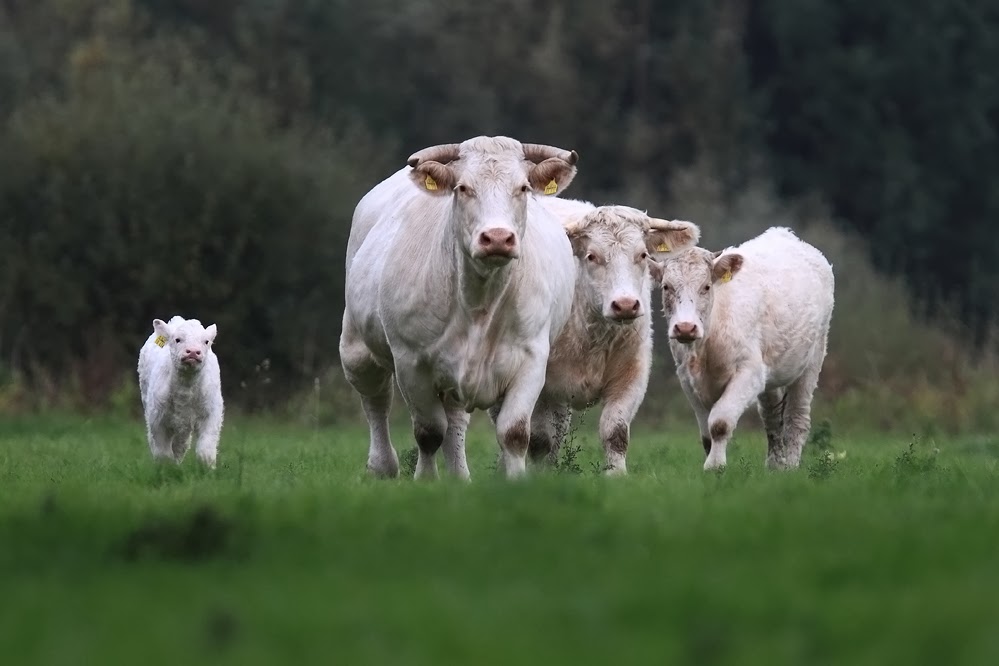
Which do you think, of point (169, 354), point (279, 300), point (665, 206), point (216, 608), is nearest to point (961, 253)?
point (665, 206)

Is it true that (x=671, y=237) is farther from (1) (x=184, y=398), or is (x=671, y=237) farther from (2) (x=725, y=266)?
(1) (x=184, y=398)

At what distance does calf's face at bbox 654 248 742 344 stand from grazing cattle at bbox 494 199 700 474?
45cm

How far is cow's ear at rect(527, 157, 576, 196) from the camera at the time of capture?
11125 millimetres

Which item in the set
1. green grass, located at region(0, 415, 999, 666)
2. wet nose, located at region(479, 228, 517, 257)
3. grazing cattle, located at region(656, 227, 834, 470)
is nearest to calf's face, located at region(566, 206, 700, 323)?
grazing cattle, located at region(656, 227, 834, 470)

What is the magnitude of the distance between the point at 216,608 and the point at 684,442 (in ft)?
43.1

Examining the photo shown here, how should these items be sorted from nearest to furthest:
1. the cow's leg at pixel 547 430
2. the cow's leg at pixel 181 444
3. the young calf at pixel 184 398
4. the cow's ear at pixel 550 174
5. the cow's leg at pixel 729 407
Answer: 1. the cow's ear at pixel 550 174
2. the cow's leg at pixel 547 430
3. the cow's leg at pixel 729 407
4. the young calf at pixel 184 398
5. the cow's leg at pixel 181 444

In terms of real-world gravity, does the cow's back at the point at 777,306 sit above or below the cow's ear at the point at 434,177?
below

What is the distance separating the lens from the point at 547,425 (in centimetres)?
1234

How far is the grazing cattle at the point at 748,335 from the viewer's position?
13.1m

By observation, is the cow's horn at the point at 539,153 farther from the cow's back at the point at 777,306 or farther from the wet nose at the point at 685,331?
the cow's back at the point at 777,306

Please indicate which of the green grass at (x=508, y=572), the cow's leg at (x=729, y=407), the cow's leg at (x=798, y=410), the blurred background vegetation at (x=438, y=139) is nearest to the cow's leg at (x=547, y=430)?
the cow's leg at (x=729, y=407)

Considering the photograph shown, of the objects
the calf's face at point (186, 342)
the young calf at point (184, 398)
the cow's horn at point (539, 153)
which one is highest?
the cow's horn at point (539, 153)

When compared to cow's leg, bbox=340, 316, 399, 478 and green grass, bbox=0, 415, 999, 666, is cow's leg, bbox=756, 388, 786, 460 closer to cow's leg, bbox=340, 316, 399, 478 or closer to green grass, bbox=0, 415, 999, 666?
cow's leg, bbox=340, 316, 399, 478

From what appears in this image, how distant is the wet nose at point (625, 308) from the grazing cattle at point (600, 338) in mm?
369
